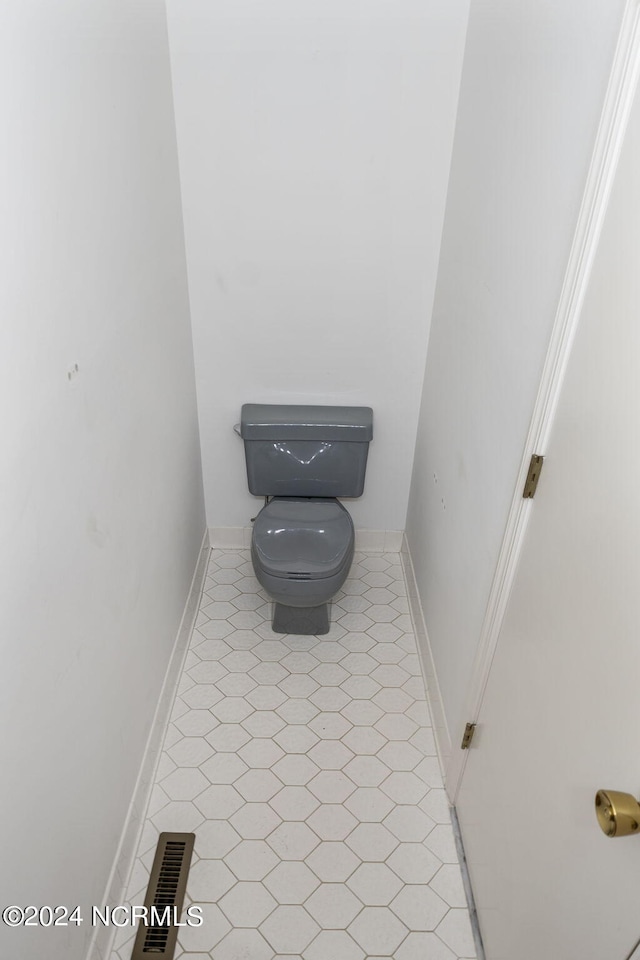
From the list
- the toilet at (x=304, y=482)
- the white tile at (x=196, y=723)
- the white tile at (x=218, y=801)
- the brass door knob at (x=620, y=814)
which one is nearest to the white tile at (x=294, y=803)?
the white tile at (x=218, y=801)

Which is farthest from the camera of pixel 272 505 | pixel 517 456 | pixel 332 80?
pixel 272 505

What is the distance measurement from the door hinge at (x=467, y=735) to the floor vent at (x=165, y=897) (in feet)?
2.48

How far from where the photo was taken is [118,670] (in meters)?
1.65

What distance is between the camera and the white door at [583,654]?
96 cm

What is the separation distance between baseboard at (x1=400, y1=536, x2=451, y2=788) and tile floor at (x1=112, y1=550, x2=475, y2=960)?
0.04 meters

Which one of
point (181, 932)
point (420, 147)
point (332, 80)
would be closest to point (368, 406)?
point (420, 147)

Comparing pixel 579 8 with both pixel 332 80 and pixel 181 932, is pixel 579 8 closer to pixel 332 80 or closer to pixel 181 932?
pixel 332 80

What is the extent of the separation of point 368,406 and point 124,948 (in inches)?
70.1

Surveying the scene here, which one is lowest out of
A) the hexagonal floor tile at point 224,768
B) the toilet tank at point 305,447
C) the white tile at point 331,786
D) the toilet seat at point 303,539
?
the white tile at point 331,786

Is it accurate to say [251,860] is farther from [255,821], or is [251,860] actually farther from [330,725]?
[330,725]

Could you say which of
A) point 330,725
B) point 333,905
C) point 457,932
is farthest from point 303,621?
point 457,932

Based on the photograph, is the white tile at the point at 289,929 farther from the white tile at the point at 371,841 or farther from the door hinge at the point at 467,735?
the door hinge at the point at 467,735

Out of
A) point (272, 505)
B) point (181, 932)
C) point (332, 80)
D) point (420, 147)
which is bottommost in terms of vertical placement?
point (181, 932)

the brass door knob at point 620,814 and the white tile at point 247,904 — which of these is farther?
the white tile at point 247,904
